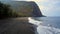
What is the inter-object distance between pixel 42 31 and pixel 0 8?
78 centimetres

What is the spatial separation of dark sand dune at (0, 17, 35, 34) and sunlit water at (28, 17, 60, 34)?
0.31ft

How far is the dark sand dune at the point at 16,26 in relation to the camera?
2119mm

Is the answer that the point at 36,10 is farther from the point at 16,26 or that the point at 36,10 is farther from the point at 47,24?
the point at 16,26

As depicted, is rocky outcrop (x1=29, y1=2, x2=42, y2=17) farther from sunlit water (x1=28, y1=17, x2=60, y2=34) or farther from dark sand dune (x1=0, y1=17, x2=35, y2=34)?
dark sand dune (x1=0, y1=17, x2=35, y2=34)

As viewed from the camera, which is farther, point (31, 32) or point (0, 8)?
point (0, 8)

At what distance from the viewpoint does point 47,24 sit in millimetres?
2113

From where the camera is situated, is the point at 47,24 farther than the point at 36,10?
No

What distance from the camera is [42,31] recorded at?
2090mm

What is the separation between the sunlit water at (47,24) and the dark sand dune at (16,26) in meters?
0.09

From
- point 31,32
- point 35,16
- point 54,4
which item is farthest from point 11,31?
point 54,4

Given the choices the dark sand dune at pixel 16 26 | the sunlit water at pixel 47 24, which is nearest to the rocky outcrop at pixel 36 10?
the sunlit water at pixel 47 24

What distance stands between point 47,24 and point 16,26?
490 millimetres

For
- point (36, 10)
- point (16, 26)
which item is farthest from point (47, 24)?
point (16, 26)

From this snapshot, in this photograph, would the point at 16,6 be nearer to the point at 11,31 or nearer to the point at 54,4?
the point at 11,31
